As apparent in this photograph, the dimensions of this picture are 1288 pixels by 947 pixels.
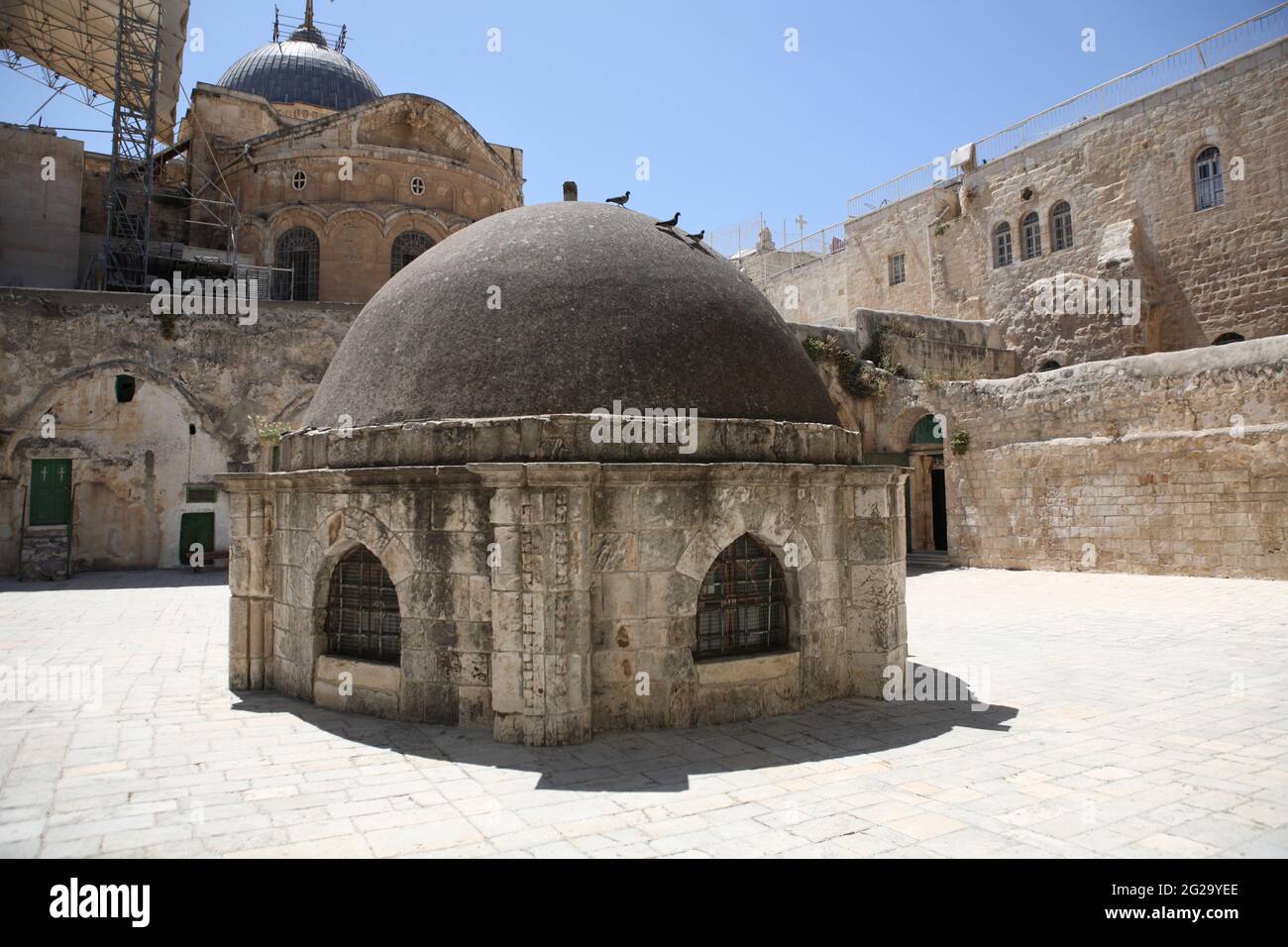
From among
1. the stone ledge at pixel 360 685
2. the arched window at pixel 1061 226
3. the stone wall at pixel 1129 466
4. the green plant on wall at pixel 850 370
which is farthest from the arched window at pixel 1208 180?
the stone ledge at pixel 360 685

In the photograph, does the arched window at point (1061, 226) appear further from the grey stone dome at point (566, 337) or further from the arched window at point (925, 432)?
the grey stone dome at point (566, 337)

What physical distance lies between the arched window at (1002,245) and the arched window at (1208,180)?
5281 millimetres

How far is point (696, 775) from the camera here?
5430 millimetres

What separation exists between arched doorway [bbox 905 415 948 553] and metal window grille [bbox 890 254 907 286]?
10269 millimetres

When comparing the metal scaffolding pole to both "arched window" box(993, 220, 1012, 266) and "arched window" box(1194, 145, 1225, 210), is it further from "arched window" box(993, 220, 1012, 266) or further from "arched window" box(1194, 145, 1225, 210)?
"arched window" box(1194, 145, 1225, 210)

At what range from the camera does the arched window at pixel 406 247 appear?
2591cm

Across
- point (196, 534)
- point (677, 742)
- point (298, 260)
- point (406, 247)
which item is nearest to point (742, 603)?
point (677, 742)

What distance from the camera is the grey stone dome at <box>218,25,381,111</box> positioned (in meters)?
30.4

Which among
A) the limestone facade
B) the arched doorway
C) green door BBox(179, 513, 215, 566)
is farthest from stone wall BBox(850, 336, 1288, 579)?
green door BBox(179, 513, 215, 566)

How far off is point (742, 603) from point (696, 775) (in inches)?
Result: 71.4

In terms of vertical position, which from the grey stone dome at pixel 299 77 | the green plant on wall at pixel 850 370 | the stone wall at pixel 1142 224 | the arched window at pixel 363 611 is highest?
the grey stone dome at pixel 299 77

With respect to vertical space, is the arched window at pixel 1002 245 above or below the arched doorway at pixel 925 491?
above
